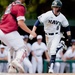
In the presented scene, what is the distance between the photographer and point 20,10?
9.78 metres

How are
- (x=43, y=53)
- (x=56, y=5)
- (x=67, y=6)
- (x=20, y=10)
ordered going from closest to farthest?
(x=20, y=10) < (x=56, y=5) < (x=43, y=53) < (x=67, y=6)

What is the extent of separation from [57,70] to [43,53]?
1501 mm

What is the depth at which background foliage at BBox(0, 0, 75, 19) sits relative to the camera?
1825cm

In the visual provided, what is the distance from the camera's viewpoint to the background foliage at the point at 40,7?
18.2 meters

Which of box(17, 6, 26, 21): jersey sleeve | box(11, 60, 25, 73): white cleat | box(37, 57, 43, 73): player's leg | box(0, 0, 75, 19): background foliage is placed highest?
box(17, 6, 26, 21): jersey sleeve

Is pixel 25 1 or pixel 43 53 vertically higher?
pixel 25 1

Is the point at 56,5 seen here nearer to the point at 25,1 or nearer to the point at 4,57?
the point at 25,1

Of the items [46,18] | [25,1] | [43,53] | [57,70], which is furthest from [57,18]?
[43,53]

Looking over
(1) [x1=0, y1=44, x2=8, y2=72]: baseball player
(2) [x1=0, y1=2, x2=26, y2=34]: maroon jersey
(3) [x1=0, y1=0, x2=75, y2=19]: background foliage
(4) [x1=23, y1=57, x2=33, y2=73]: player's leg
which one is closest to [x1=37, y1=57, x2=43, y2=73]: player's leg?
(4) [x1=23, y1=57, x2=33, y2=73]: player's leg

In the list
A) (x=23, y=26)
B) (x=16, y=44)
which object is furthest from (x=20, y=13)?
(x=16, y=44)

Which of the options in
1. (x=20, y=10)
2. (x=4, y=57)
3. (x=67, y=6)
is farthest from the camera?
(x=67, y=6)

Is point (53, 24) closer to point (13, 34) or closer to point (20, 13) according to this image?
point (13, 34)

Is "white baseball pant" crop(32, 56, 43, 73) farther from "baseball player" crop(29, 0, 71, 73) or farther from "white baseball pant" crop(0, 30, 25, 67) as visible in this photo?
"white baseball pant" crop(0, 30, 25, 67)

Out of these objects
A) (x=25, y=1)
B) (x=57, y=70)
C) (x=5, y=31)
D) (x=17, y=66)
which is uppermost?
(x=25, y=1)
